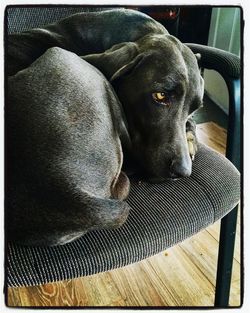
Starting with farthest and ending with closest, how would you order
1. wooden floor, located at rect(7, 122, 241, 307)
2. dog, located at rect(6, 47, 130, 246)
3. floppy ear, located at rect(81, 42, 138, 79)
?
wooden floor, located at rect(7, 122, 241, 307)
floppy ear, located at rect(81, 42, 138, 79)
dog, located at rect(6, 47, 130, 246)

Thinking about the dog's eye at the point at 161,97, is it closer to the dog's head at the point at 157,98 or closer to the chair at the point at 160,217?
the dog's head at the point at 157,98

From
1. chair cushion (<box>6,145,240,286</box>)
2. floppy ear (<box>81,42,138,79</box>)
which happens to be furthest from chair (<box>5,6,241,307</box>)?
floppy ear (<box>81,42,138,79</box>)

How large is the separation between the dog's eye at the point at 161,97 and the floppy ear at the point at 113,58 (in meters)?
0.09

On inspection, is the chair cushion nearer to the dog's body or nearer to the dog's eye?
the dog's body

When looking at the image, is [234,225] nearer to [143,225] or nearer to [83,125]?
[143,225]

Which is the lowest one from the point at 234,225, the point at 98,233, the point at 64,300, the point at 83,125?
the point at 64,300

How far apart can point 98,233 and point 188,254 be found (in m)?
0.36

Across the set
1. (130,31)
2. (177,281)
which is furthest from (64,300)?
(130,31)

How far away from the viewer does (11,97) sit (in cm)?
83

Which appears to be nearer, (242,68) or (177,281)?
(242,68)

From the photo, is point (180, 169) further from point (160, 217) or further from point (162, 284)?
point (162, 284)

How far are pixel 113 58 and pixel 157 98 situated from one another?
0.13 m

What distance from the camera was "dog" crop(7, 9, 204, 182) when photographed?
86cm
